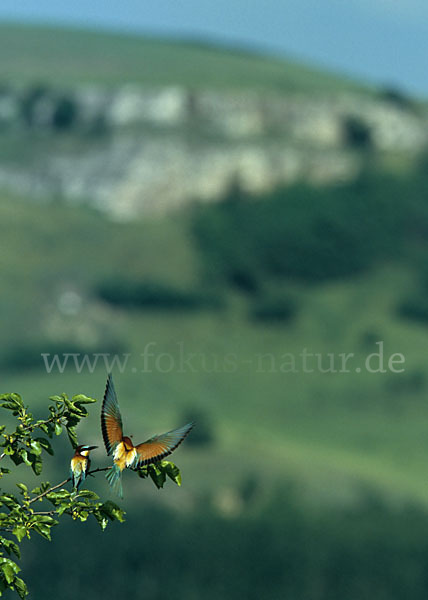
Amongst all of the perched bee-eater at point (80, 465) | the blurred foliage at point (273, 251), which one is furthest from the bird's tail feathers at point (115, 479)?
the blurred foliage at point (273, 251)

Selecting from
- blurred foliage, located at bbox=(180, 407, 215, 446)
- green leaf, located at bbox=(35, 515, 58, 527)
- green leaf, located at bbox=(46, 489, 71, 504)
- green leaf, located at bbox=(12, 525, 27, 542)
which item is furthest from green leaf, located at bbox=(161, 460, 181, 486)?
blurred foliage, located at bbox=(180, 407, 215, 446)

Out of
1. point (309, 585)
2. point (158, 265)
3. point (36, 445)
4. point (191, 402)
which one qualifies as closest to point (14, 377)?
point (191, 402)

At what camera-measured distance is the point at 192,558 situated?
115 m

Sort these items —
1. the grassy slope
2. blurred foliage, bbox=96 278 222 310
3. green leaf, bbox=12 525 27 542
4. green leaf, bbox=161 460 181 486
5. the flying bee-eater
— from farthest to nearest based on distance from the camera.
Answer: blurred foliage, bbox=96 278 222 310
the grassy slope
green leaf, bbox=161 460 181 486
green leaf, bbox=12 525 27 542
the flying bee-eater

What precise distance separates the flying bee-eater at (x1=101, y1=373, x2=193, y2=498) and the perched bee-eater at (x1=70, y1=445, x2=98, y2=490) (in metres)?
0.25

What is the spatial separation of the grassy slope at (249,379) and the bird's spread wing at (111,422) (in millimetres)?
96888

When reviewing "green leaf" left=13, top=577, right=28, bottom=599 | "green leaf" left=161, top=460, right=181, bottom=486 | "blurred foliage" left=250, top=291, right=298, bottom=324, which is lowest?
"green leaf" left=13, top=577, right=28, bottom=599

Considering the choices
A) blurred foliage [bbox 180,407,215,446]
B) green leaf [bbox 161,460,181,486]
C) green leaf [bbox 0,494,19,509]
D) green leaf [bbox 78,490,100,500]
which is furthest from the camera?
blurred foliage [bbox 180,407,215,446]

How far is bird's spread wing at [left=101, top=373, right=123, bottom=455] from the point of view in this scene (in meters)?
11.8

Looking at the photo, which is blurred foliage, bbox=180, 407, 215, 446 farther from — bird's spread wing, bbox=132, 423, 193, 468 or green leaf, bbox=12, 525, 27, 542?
bird's spread wing, bbox=132, 423, 193, 468

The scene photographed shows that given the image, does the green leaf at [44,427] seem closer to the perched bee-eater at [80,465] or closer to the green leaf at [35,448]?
the green leaf at [35,448]

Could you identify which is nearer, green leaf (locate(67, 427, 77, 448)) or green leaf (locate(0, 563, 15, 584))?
green leaf (locate(0, 563, 15, 584))

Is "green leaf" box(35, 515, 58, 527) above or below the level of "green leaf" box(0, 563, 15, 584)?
above

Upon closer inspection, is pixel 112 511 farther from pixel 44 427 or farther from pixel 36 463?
pixel 44 427
